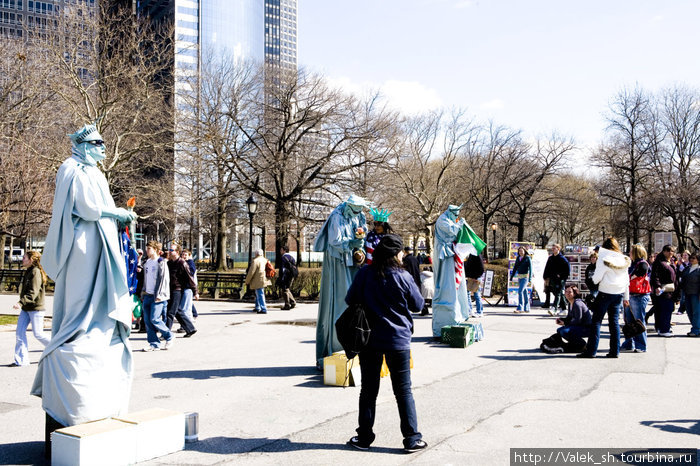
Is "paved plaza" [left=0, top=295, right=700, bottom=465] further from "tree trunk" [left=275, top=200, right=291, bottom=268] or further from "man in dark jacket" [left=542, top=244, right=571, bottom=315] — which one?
"tree trunk" [left=275, top=200, right=291, bottom=268]

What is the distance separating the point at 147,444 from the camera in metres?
5.30

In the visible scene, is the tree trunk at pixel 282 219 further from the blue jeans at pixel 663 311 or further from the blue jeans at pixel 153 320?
the blue jeans at pixel 663 311

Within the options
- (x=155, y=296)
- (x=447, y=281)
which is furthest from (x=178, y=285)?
(x=447, y=281)

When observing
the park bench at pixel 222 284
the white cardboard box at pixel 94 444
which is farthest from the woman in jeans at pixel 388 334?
the park bench at pixel 222 284

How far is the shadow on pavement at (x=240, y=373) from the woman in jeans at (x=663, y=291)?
793 centimetres

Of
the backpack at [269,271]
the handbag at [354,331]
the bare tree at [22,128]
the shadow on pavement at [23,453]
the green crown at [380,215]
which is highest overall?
the bare tree at [22,128]

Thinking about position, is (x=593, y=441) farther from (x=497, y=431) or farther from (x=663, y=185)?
(x=663, y=185)

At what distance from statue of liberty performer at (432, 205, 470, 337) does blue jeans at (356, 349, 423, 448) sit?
6.64m

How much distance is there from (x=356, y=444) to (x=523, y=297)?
1387 cm

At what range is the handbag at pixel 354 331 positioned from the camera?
217 inches

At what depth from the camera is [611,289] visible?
33.7 ft

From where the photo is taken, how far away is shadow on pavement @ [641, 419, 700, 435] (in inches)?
240

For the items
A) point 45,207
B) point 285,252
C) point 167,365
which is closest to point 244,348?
point 167,365

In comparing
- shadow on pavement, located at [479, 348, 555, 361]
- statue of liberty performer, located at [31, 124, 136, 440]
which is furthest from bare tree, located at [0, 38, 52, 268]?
statue of liberty performer, located at [31, 124, 136, 440]
